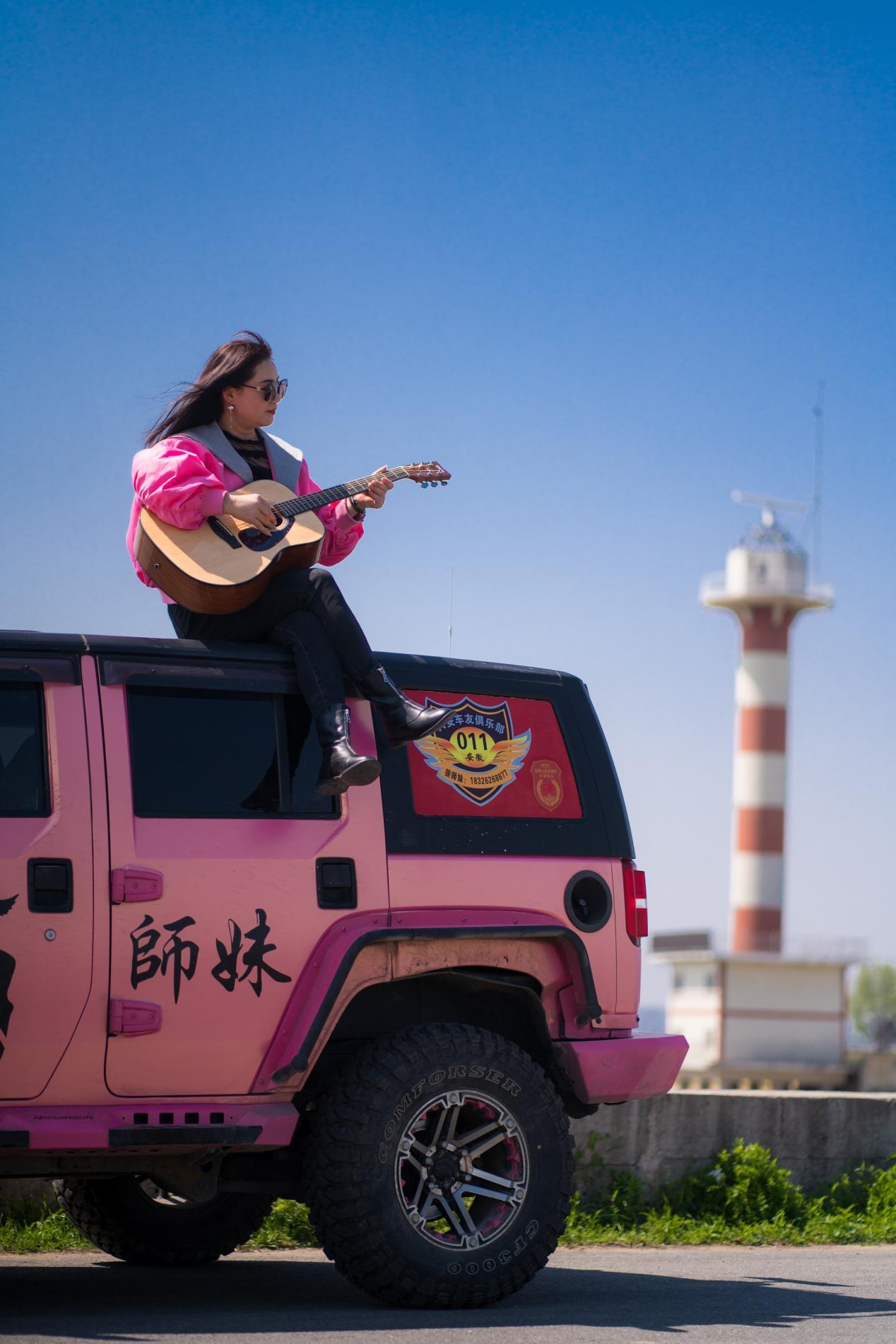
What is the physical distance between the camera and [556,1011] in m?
6.18

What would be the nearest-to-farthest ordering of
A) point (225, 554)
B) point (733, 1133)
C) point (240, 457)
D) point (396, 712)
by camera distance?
point (396, 712), point (225, 554), point (240, 457), point (733, 1133)

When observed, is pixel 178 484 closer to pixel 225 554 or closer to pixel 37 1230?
pixel 225 554

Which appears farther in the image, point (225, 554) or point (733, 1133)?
point (733, 1133)

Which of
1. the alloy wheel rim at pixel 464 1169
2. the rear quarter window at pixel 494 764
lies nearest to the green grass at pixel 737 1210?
the alloy wheel rim at pixel 464 1169

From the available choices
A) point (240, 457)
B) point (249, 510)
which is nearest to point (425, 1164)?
point (249, 510)

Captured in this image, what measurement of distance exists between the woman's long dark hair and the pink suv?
3.53ft

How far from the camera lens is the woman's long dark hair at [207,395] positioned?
Result: 21.5 feet

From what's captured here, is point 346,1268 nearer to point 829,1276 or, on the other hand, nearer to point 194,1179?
point 194,1179

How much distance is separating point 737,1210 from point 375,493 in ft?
12.5

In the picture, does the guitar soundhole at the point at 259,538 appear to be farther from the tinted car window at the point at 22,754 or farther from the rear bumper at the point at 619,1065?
the rear bumper at the point at 619,1065

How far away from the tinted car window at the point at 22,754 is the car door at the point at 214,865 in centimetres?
21

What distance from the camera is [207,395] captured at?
660cm

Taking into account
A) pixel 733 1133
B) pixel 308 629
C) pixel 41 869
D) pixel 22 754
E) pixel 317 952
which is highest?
pixel 308 629

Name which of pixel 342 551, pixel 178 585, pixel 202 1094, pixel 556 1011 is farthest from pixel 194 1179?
pixel 342 551
